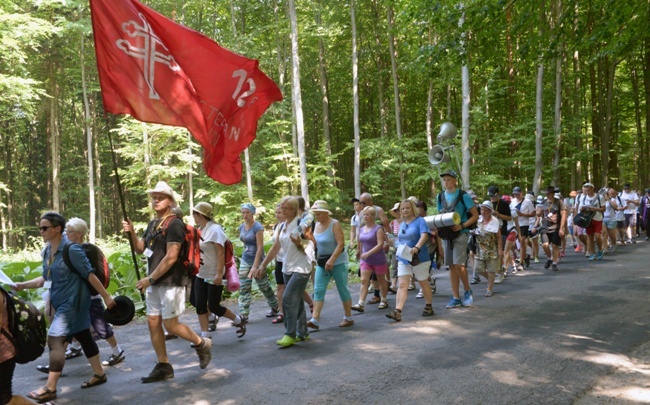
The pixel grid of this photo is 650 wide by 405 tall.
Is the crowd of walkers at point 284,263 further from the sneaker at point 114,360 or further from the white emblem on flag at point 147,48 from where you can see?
the white emblem on flag at point 147,48

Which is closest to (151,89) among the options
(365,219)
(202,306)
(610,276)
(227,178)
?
(227,178)

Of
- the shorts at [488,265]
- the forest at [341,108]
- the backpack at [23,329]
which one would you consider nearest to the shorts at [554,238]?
the shorts at [488,265]

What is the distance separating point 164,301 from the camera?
5359mm

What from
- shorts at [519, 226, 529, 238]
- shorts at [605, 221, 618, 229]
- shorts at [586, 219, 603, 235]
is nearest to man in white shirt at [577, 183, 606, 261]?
shorts at [586, 219, 603, 235]

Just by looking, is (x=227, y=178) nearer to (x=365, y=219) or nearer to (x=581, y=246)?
(x=365, y=219)

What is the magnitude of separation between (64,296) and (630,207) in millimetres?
18106

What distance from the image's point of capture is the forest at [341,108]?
819 inches

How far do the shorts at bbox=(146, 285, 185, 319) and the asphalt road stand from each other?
0.75 meters

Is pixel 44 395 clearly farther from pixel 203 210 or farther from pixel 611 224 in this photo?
pixel 611 224

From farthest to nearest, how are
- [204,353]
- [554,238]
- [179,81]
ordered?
[554,238] < [179,81] < [204,353]

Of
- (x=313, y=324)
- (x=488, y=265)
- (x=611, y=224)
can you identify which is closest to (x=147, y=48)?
(x=313, y=324)

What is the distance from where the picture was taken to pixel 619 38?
38.5 feet

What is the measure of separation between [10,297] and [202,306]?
323 centimetres

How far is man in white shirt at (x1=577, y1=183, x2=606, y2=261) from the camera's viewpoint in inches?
539
